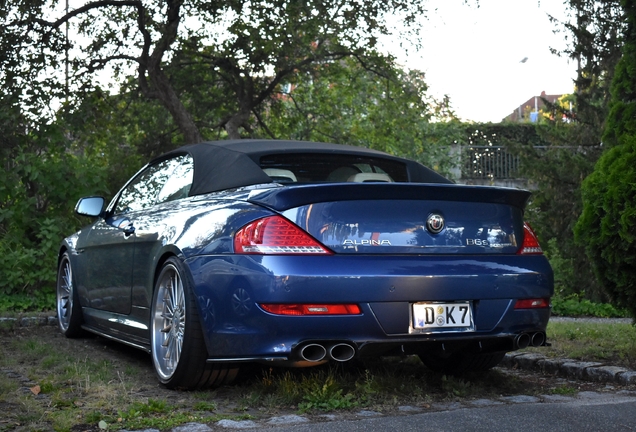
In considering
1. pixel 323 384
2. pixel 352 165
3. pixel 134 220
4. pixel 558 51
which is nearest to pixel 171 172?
pixel 134 220

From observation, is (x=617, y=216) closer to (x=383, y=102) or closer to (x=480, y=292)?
(x=480, y=292)

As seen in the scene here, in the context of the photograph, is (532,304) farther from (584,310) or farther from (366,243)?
(584,310)

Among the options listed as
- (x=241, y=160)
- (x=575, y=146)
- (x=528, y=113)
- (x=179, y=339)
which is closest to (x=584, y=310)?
(x=575, y=146)

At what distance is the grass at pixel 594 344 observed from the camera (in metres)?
6.14

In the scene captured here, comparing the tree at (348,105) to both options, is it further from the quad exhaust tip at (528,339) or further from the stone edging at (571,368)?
the quad exhaust tip at (528,339)

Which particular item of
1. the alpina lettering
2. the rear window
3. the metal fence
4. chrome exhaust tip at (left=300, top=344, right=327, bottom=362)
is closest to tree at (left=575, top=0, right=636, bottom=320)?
the rear window

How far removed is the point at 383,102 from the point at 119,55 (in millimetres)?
4947

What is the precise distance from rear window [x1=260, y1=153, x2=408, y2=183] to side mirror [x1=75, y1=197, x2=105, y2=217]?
6.78 ft

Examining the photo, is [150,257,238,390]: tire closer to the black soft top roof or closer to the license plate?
the black soft top roof

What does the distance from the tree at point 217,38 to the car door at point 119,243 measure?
21.0ft

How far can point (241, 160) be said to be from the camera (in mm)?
5488

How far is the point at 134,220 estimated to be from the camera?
20.6 feet

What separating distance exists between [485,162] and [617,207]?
64.3 ft

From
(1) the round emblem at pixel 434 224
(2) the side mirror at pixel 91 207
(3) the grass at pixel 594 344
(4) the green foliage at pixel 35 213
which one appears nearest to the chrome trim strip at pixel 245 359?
(1) the round emblem at pixel 434 224
